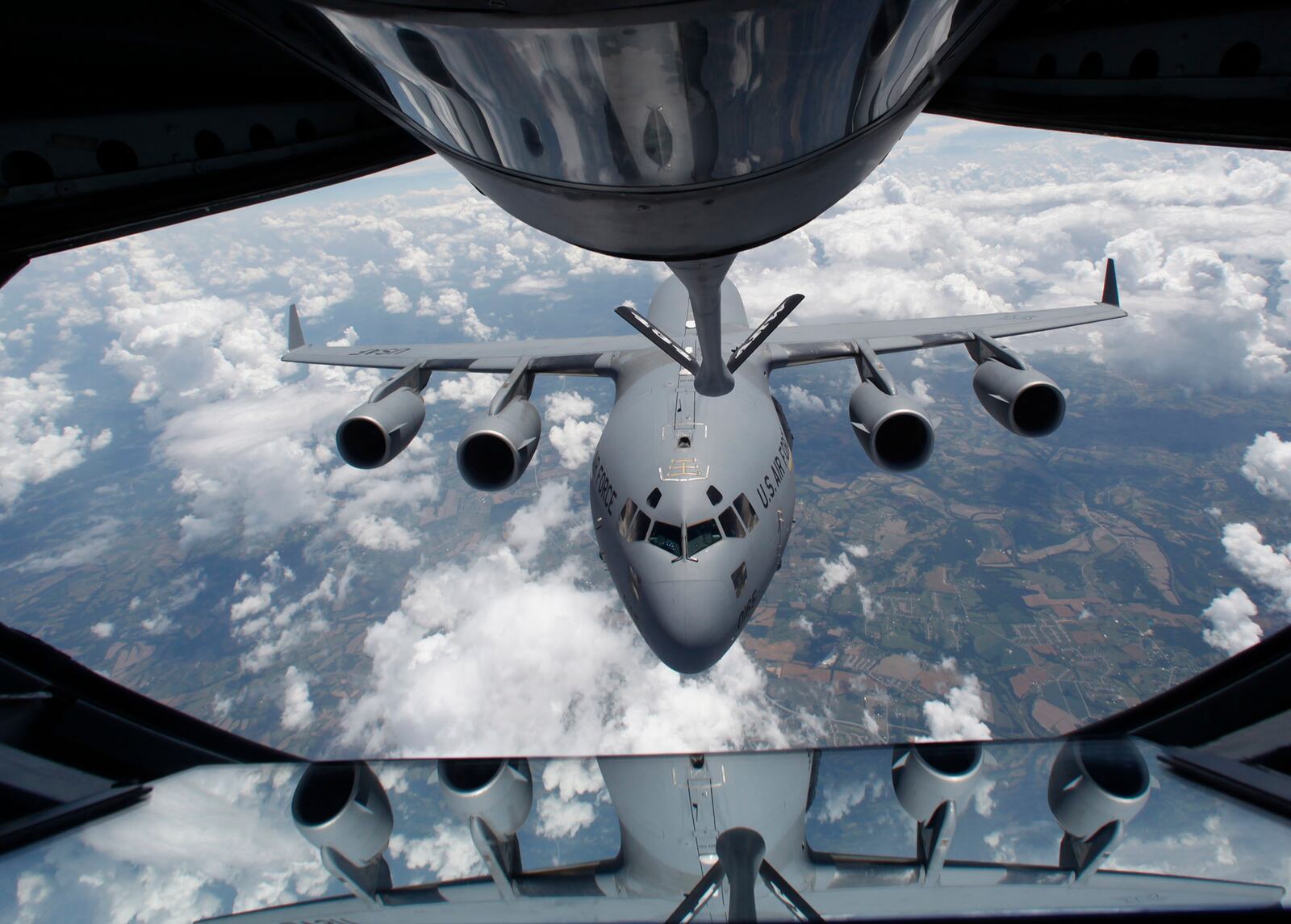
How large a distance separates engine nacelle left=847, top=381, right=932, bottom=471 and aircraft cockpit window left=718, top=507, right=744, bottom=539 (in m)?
1.93

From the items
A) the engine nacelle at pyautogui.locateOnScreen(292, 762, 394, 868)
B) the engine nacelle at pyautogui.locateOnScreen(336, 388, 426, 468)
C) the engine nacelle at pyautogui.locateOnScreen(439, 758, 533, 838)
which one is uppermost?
the engine nacelle at pyautogui.locateOnScreen(292, 762, 394, 868)

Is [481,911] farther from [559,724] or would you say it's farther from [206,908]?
[559,724]

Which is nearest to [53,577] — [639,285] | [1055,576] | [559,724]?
[559,724]

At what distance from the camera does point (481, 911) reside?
4.42 feet

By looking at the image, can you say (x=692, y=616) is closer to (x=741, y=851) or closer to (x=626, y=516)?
(x=626, y=516)

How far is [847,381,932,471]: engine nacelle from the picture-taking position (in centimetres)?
674

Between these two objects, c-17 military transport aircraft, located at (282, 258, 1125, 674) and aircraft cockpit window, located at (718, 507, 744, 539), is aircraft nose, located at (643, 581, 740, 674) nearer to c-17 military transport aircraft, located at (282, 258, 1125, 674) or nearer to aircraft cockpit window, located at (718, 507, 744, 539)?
c-17 military transport aircraft, located at (282, 258, 1125, 674)

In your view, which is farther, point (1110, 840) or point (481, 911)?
point (1110, 840)

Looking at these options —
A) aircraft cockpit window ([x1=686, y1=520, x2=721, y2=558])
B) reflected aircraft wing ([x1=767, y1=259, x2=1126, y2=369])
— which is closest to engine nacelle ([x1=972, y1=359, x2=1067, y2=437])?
reflected aircraft wing ([x1=767, y1=259, x2=1126, y2=369])

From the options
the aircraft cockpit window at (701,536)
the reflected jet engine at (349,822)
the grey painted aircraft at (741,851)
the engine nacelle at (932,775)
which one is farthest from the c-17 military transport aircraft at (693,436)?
the reflected jet engine at (349,822)

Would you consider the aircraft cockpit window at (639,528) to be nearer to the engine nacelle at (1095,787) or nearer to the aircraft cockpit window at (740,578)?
the aircraft cockpit window at (740,578)

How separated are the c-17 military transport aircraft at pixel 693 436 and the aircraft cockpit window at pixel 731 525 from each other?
1 centimetres

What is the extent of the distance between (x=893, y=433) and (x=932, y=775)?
5.70 meters

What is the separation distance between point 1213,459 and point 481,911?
85.6 m
